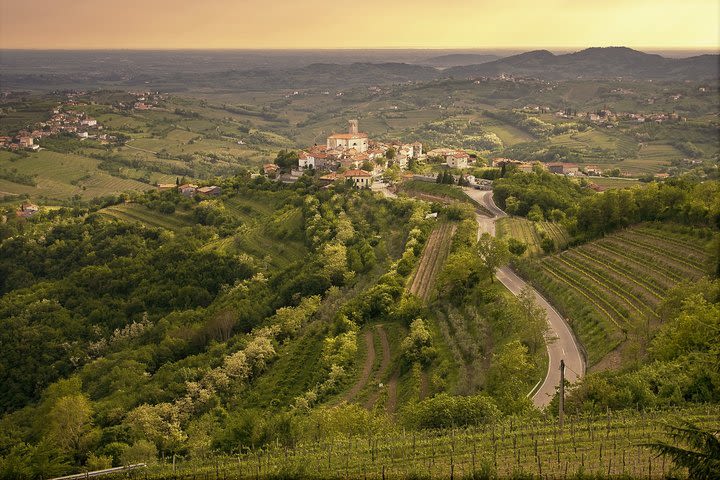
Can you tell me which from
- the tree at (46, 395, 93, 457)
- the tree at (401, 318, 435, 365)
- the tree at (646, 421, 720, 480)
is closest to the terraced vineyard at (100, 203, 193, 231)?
the tree at (46, 395, 93, 457)

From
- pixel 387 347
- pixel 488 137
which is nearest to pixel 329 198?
pixel 387 347

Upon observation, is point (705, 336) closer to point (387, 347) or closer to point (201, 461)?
point (387, 347)

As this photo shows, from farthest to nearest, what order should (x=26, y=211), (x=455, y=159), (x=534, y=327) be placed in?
(x=26, y=211), (x=455, y=159), (x=534, y=327)

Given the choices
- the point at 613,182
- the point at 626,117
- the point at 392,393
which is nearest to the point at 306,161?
the point at 613,182

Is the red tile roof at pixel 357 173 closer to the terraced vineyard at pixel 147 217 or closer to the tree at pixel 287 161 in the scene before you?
the tree at pixel 287 161

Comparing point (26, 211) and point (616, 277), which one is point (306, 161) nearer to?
point (26, 211)

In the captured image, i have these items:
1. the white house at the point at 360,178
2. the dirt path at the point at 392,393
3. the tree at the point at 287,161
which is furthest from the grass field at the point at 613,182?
the dirt path at the point at 392,393

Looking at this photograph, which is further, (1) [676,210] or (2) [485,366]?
(1) [676,210]
